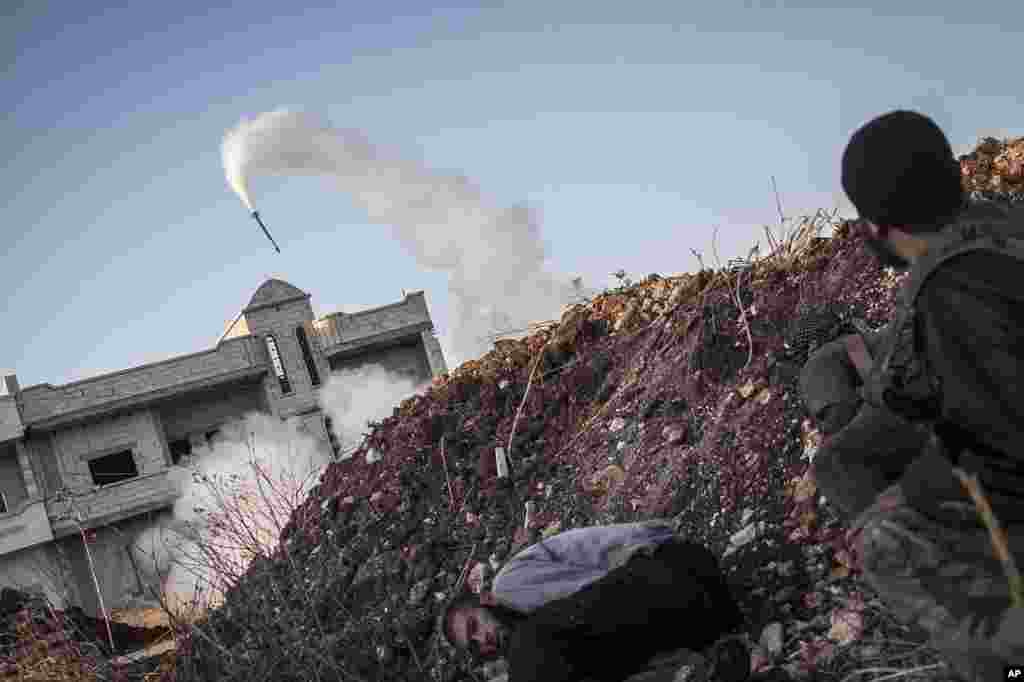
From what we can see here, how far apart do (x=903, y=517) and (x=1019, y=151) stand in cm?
437

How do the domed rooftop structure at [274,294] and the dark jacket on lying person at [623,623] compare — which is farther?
the domed rooftop structure at [274,294]

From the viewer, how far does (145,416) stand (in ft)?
89.9

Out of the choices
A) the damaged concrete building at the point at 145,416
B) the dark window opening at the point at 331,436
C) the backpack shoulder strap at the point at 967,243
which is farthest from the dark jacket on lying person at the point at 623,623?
the dark window opening at the point at 331,436

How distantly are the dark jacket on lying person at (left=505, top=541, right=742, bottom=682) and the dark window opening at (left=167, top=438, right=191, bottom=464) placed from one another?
2583 centimetres

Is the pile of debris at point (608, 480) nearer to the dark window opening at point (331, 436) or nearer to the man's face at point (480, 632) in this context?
the man's face at point (480, 632)

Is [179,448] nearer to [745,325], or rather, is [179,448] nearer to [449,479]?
[449,479]

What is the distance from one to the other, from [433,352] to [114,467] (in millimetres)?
8592

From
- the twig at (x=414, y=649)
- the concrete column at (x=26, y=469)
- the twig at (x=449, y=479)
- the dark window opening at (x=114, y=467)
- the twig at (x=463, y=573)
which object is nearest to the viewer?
the twig at (x=414, y=649)

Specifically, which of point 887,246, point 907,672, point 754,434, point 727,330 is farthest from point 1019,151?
point 887,246

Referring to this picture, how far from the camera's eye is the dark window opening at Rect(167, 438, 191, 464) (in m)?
28.0

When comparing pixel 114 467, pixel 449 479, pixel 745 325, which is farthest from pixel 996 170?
pixel 114 467

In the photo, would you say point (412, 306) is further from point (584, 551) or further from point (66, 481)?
point (584, 551)

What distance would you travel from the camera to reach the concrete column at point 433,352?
29.3 metres

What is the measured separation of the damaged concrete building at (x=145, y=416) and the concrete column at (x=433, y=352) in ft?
0.12
